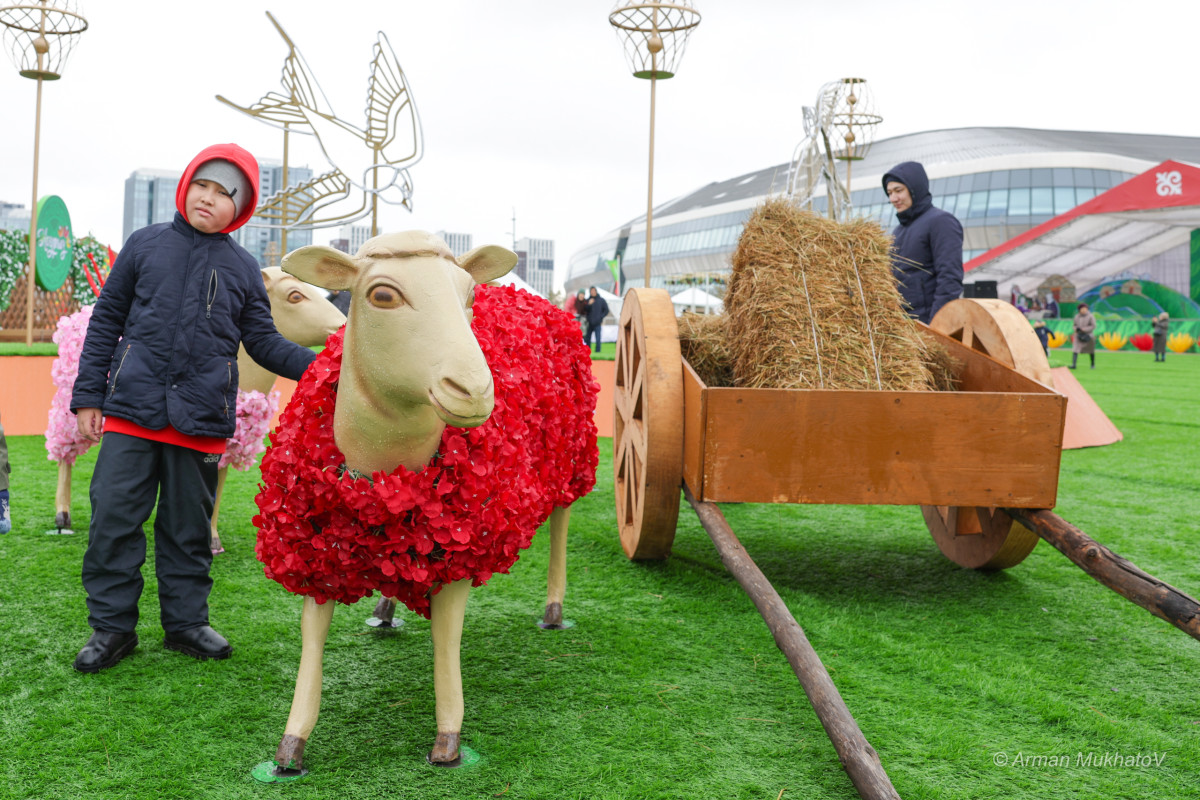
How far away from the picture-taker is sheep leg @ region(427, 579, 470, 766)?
237 cm

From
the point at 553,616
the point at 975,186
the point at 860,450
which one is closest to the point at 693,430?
the point at 860,450

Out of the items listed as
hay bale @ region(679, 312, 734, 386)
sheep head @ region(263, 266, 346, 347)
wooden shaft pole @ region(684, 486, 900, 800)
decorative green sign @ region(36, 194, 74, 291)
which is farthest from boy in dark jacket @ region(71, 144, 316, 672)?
decorative green sign @ region(36, 194, 74, 291)

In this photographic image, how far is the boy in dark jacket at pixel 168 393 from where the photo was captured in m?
2.93

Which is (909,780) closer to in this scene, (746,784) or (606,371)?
(746,784)

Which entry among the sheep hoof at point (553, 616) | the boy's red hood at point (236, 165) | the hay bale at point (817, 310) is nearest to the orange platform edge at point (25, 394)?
the hay bale at point (817, 310)

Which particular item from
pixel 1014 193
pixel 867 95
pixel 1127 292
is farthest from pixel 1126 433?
pixel 1014 193

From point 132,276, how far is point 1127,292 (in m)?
38.6

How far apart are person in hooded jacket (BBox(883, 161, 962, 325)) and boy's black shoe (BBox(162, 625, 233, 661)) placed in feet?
12.5

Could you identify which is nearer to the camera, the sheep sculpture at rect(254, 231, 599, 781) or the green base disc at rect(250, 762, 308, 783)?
the sheep sculpture at rect(254, 231, 599, 781)

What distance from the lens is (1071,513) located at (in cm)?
545

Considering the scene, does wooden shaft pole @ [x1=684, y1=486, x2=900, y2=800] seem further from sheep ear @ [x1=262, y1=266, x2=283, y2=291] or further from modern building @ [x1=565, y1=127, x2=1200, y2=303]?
modern building @ [x1=565, y1=127, x2=1200, y2=303]

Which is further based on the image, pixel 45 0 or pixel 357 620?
pixel 45 0

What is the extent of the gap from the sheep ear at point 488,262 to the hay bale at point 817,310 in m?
1.54

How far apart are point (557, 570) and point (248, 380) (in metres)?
1.88
